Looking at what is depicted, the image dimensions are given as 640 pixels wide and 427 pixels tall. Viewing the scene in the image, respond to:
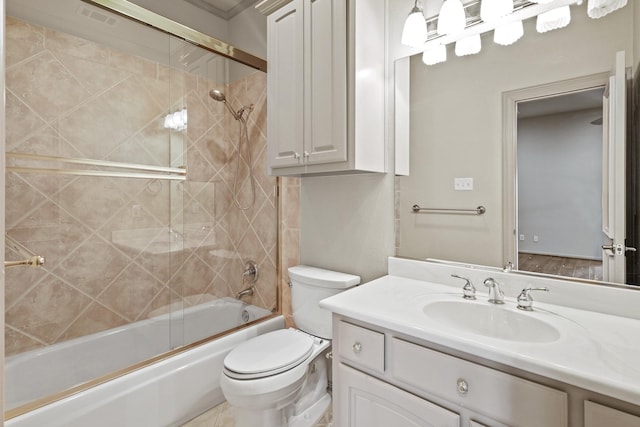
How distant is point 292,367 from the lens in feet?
4.63

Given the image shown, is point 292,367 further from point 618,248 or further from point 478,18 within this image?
point 478,18

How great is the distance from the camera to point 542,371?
71 cm

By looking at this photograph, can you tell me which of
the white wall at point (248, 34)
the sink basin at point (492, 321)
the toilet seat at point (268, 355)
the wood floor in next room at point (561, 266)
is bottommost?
the toilet seat at point (268, 355)

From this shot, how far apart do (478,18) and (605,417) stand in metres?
1.43

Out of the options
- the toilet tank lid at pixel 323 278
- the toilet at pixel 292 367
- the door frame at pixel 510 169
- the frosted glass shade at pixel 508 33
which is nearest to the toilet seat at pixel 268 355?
the toilet at pixel 292 367

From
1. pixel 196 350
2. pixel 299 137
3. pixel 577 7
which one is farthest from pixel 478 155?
pixel 196 350

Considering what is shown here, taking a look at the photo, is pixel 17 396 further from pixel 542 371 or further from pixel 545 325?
pixel 545 325

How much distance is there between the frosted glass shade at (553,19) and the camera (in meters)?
1.12

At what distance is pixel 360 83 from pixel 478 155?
2.03 ft

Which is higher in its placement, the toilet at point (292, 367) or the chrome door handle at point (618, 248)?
the chrome door handle at point (618, 248)

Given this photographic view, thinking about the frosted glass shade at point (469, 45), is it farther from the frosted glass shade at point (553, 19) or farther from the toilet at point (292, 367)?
the toilet at point (292, 367)

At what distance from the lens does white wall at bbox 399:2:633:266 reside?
43.1 inches

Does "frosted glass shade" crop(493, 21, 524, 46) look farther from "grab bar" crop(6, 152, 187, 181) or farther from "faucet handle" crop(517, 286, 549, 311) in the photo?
"grab bar" crop(6, 152, 187, 181)

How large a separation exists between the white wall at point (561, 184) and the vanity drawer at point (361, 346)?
2.38ft
